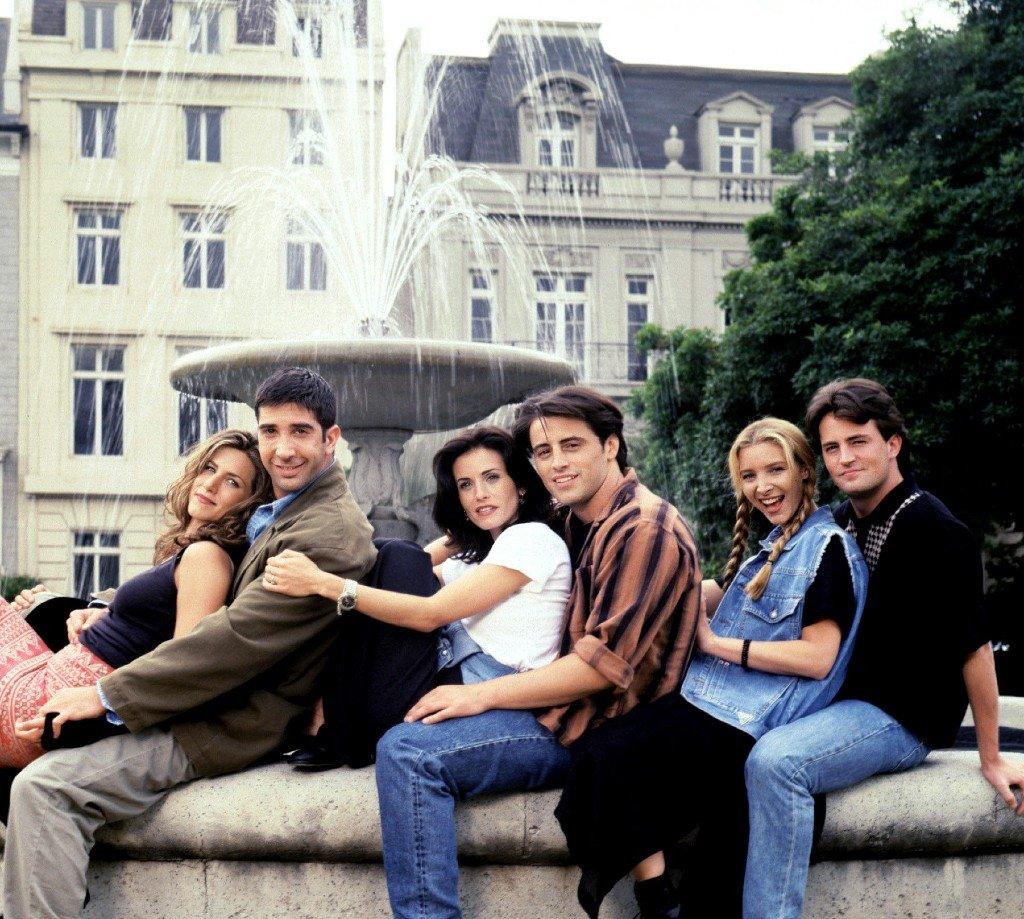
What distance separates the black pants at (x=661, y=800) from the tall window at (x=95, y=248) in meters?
31.2

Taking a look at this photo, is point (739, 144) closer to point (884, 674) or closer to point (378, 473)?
point (378, 473)

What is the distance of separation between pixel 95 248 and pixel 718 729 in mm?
31576

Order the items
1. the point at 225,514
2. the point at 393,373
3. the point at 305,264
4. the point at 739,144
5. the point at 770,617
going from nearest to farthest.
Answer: the point at 770,617
the point at 225,514
the point at 393,373
the point at 305,264
the point at 739,144

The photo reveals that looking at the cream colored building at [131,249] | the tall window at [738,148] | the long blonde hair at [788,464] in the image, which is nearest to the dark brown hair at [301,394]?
the long blonde hair at [788,464]

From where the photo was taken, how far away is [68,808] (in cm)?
331

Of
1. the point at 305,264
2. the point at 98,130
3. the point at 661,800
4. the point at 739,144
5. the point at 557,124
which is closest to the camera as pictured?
the point at 661,800

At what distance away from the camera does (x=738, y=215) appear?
1332 inches

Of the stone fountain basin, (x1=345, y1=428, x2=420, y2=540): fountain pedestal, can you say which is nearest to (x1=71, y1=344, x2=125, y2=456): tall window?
(x1=345, y1=428, x2=420, y2=540): fountain pedestal

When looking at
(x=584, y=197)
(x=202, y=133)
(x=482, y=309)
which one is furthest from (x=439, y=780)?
(x=202, y=133)

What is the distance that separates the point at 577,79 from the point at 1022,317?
22.5m

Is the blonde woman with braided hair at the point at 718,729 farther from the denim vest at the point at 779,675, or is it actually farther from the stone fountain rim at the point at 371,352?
the stone fountain rim at the point at 371,352

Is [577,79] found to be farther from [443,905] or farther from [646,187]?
[443,905]

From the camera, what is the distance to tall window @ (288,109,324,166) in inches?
1308

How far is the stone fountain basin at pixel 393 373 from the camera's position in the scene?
7.54m
